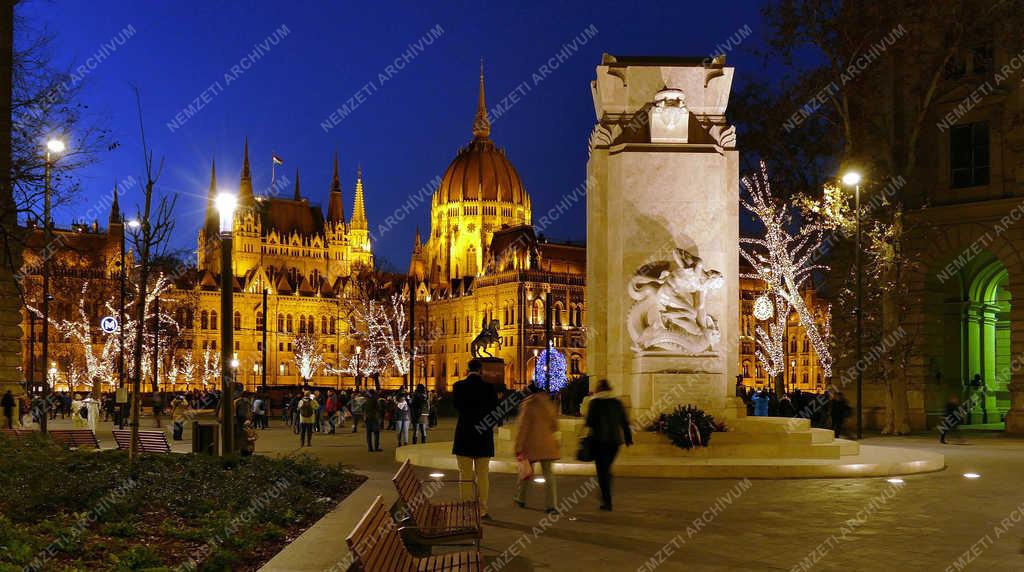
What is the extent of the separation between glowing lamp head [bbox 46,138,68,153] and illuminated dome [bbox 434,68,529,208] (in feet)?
413

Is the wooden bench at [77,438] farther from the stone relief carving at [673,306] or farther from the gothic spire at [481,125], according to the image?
the gothic spire at [481,125]

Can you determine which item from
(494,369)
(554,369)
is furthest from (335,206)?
(494,369)

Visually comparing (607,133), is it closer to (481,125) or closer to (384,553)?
(384,553)

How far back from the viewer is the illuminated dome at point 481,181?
14800 centimetres

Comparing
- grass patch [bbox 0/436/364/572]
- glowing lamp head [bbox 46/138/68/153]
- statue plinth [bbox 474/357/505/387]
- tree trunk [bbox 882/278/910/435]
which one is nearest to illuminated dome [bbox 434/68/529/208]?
statue plinth [bbox 474/357/505/387]

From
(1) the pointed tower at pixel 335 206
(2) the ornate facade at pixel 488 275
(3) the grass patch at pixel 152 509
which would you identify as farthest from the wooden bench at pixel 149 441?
(1) the pointed tower at pixel 335 206

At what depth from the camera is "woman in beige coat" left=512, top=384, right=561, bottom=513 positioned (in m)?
12.6

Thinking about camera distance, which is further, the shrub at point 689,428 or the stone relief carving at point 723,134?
the stone relief carving at point 723,134

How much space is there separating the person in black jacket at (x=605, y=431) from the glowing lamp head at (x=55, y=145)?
12.3m

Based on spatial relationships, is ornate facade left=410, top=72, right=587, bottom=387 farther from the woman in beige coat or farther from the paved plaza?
the woman in beige coat

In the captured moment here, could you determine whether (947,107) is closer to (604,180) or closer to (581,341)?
(604,180)

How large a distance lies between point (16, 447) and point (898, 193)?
27.3 m

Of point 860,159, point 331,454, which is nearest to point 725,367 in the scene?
point 331,454

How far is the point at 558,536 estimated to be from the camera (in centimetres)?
1082
